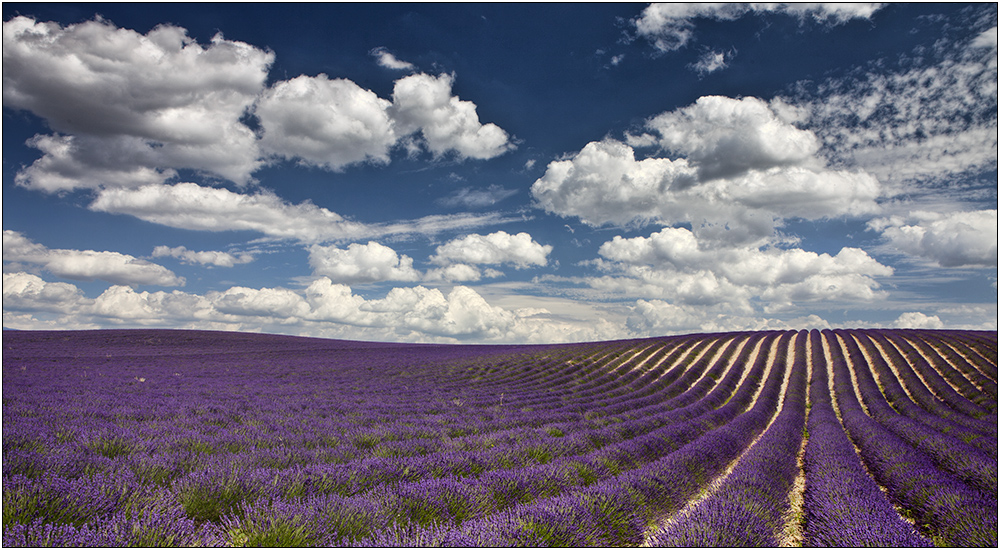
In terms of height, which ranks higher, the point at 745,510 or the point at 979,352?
the point at 745,510

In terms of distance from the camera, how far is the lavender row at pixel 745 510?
350 cm

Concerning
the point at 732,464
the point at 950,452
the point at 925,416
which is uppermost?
the point at 950,452

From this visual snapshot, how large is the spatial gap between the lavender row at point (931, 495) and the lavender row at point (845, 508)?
28 cm

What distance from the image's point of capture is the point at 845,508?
14.0ft

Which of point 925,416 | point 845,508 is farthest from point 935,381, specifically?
point 845,508

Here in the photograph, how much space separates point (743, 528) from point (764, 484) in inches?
75.3

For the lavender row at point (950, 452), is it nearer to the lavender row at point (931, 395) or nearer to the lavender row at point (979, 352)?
the lavender row at point (931, 395)

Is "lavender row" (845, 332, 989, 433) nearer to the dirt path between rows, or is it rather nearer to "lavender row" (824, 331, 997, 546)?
the dirt path between rows

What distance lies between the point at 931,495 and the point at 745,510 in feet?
9.34

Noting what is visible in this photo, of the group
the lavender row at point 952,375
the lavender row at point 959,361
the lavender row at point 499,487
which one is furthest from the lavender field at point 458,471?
the lavender row at point 959,361

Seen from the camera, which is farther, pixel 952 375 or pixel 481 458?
pixel 952 375

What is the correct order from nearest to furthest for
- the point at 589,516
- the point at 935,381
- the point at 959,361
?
1. the point at 589,516
2. the point at 935,381
3. the point at 959,361

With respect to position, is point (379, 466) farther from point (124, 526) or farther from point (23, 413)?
point (23, 413)

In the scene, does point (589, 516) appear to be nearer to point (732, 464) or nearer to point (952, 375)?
point (732, 464)
